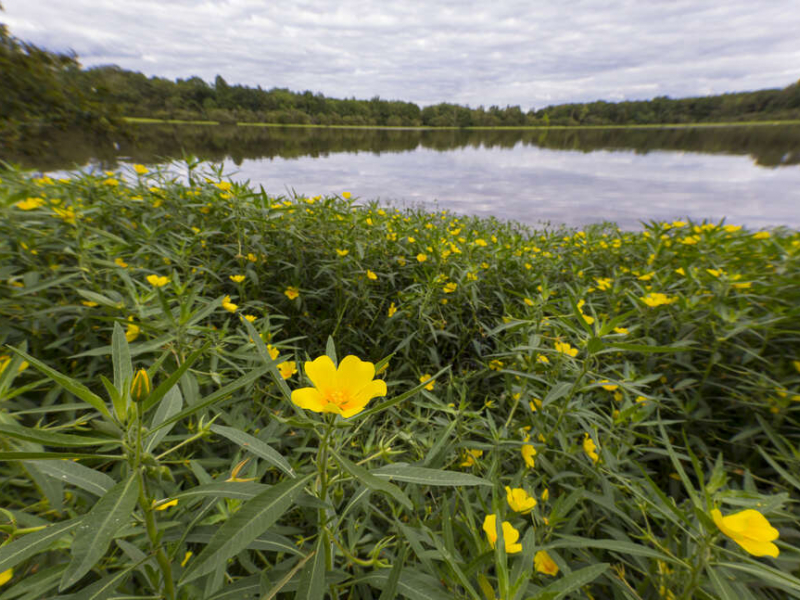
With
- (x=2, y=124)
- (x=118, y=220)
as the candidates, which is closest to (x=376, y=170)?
(x=2, y=124)

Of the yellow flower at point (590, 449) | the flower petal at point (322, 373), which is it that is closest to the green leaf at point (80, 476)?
the flower petal at point (322, 373)

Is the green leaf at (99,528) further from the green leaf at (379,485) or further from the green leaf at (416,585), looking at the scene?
the green leaf at (416,585)

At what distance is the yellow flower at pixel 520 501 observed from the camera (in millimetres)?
846

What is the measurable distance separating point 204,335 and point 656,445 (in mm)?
1941

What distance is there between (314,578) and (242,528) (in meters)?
0.19

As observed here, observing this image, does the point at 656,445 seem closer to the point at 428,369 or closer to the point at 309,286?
the point at 428,369

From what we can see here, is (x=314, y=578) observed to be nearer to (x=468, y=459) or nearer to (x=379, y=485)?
(x=379, y=485)

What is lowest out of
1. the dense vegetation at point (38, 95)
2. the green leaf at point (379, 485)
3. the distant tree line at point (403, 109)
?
the green leaf at point (379, 485)

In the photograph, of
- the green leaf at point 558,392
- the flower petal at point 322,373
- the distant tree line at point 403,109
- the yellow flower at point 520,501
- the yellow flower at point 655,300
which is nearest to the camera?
the flower petal at point 322,373

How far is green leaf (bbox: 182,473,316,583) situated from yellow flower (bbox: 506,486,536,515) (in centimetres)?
65

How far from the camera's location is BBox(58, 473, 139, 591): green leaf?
0.39 meters

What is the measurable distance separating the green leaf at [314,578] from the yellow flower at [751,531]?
76 cm

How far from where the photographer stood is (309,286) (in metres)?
2.32

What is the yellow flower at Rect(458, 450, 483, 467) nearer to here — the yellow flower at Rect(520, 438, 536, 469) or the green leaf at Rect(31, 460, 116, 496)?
the yellow flower at Rect(520, 438, 536, 469)
